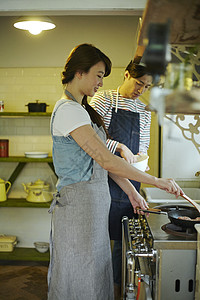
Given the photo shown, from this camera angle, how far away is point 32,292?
136 inches

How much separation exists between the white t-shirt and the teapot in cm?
217

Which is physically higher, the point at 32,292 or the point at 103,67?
the point at 103,67

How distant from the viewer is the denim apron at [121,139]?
2.86m

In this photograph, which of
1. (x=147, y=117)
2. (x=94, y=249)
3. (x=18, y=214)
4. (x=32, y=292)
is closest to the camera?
(x=94, y=249)

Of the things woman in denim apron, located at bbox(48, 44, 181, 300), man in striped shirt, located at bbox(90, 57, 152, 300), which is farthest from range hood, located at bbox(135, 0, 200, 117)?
man in striped shirt, located at bbox(90, 57, 152, 300)

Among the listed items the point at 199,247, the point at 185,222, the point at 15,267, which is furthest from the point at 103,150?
the point at 15,267

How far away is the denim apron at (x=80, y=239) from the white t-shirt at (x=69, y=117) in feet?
0.89

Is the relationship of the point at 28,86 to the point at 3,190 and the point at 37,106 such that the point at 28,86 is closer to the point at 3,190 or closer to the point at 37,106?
the point at 37,106

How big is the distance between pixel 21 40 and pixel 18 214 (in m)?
1.93

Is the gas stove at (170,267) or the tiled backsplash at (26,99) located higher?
the tiled backsplash at (26,99)

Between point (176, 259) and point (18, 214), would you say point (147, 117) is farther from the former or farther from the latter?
point (18, 214)

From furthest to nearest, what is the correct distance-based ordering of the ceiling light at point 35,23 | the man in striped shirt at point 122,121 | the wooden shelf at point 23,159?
the wooden shelf at point 23,159 < the ceiling light at point 35,23 < the man in striped shirt at point 122,121

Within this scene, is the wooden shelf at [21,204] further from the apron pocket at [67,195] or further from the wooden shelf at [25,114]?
the apron pocket at [67,195]

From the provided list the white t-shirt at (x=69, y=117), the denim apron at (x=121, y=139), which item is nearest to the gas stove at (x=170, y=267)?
the white t-shirt at (x=69, y=117)
